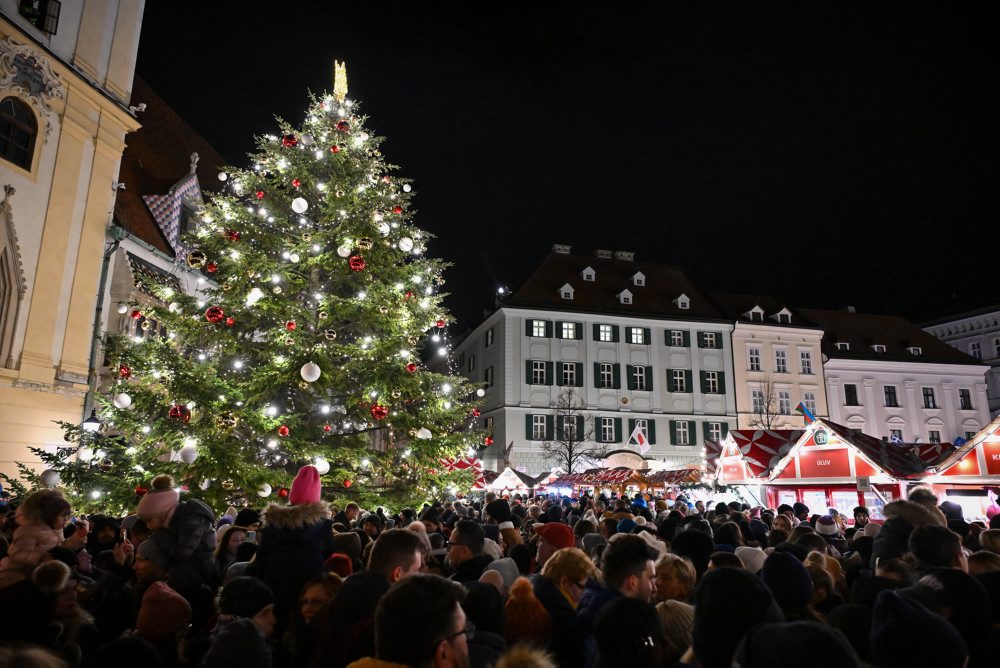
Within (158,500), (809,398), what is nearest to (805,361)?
(809,398)

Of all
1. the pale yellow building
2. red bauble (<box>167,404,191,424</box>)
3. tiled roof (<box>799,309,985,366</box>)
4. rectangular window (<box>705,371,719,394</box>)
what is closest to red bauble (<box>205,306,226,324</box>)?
red bauble (<box>167,404,191,424</box>)

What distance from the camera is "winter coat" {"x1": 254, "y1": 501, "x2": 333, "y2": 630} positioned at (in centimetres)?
452

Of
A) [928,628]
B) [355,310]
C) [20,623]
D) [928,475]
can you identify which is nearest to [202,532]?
[20,623]

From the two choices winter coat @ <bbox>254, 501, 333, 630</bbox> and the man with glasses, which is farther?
winter coat @ <bbox>254, 501, 333, 630</bbox>

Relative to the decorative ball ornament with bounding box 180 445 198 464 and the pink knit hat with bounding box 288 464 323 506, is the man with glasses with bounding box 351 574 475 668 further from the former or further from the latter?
the decorative ball ornament with bounding box 180 445 198 464

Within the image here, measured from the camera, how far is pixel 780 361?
46.8 m

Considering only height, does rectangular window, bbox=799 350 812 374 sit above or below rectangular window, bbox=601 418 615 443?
above

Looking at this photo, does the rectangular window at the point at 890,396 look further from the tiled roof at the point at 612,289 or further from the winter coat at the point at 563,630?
the winter coat at the point at 563,630

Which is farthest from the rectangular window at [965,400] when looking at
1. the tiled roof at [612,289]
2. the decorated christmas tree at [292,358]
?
the decorated christmas tree at [292,358]

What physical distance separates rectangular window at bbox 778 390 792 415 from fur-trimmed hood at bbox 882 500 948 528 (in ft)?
139

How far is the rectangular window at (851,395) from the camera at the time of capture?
48344mm

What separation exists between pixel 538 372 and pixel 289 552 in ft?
122

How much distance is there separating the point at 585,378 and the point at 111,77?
30671 mm

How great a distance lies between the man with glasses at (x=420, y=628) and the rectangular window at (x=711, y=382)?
144 feet
